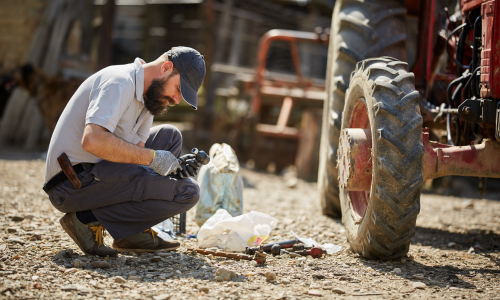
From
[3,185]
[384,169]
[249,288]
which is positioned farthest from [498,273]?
[3,185]

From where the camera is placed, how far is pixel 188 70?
3.02m

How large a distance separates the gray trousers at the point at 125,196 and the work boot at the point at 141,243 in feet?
0.37

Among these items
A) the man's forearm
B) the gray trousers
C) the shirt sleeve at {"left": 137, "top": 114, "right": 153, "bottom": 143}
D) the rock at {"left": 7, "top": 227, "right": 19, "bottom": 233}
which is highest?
the shirt sleeve at {"left": 137, "top": 114, "right": 153, "bottom": 143}

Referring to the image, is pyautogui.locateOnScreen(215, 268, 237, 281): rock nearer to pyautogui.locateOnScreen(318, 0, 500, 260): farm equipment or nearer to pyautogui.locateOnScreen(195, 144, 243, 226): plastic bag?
pyautogui.locateOnScreen(318, 0, 500, 260): farm equipment

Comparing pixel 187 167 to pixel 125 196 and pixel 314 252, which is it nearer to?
pixel 125 196

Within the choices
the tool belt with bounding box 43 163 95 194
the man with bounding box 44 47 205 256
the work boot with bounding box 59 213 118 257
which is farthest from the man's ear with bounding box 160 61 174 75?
the work boot with bounding box 59 213 118 257

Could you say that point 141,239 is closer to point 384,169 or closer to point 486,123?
point 384,169

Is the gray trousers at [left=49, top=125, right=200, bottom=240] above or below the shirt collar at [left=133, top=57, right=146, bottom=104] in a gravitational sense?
below

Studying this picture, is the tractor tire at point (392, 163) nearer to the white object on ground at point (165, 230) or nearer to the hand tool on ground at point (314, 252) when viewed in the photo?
the hand tool on ground at point (314, 252)

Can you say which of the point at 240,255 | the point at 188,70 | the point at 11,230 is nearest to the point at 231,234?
the point at 240,255

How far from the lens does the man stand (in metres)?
2.96

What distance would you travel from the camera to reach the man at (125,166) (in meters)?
2.96

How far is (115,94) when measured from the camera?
2.83 metres

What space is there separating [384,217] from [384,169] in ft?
0.95
